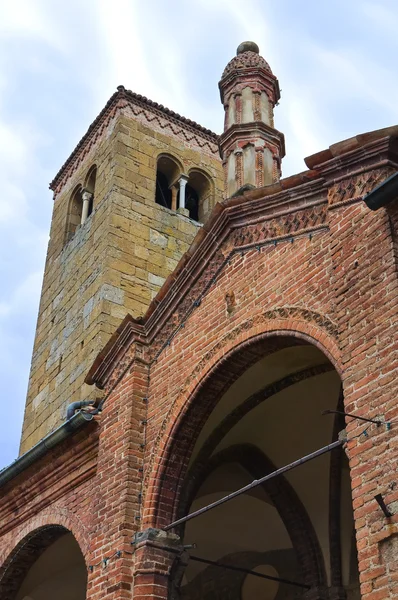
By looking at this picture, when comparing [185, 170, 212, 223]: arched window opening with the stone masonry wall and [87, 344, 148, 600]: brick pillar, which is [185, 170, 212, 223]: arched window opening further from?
[87, 344, 148, 600]: brick pillar

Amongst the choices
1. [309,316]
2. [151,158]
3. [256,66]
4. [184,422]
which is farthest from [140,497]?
[151,158]

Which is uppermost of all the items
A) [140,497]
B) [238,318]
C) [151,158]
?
[151,158]

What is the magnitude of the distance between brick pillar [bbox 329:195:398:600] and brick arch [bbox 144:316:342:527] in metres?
0.99

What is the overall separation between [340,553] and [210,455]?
2.15 m

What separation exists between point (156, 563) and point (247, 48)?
22.8 ft

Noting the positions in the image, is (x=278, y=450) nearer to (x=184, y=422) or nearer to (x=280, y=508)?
(x=280, y=508)

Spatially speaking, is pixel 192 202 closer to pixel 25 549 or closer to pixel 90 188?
pixel 90 188

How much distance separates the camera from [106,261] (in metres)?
14.4

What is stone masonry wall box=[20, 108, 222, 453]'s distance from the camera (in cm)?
1419

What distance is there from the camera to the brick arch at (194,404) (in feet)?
23.5

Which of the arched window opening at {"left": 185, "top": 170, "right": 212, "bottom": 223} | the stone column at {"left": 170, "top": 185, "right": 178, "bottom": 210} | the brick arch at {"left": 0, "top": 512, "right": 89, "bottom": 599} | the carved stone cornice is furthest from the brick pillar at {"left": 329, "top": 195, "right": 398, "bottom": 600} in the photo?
the arched window opening at {"left": 185, "top": 170, "right": 212, "bottom": 223}

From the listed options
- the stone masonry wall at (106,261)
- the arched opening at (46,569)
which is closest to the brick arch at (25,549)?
the arched opening at (46,569)

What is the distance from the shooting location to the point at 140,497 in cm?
783

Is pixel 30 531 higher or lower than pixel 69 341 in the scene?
lower
